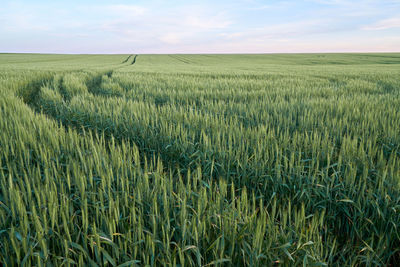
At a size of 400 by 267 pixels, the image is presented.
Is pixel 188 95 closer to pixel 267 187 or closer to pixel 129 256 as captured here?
pixel 267 187

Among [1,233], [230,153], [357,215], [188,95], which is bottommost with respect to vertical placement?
[357,215]

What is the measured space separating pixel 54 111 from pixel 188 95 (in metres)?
2.53

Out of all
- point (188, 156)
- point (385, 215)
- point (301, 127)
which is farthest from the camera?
point (301, 127)

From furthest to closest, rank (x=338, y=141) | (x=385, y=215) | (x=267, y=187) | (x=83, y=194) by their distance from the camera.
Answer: (x=338, y=141) < (x=267, y=187) < (x=385, y=215) < (x=83, y=194)

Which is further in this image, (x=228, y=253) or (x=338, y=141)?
(x=338, y=141)

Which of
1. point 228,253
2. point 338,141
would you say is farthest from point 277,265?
point 338,141

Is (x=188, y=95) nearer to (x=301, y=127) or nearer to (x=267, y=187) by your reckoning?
(x=301, y=127)

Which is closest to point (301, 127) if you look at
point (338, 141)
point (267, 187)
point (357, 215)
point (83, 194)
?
point (338, 141)

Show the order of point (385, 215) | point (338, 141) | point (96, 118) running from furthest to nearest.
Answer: point (96, 118) < point (338, 141) < point (385, 215)

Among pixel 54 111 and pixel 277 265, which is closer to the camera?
pixel 277 265

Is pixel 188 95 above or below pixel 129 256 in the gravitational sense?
above

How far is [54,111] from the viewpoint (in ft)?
14.5

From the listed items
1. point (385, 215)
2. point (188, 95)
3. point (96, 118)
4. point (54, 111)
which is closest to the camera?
point (385, 215)

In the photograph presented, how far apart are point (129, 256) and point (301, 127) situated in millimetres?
2307
